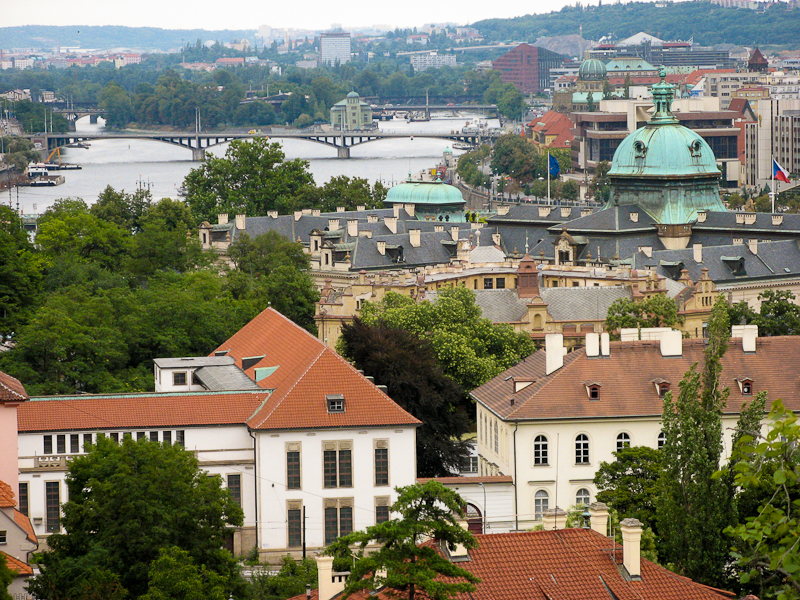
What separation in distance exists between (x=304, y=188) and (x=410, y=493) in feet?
373

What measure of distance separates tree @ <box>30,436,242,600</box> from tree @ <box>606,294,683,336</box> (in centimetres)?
4072

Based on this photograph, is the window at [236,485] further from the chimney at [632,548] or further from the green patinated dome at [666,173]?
the green patinated dome at [666,173]

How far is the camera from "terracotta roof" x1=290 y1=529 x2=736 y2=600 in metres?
40.4

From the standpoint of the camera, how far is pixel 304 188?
150 metres

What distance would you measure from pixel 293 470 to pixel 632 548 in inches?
835

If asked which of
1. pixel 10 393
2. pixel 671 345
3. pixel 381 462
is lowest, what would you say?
pixel 381 462

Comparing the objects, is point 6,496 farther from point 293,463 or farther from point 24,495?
point 293,463

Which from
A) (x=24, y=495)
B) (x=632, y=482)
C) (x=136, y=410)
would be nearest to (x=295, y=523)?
(x=136, y=410)

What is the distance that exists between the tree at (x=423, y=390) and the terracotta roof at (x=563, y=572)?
25638mm

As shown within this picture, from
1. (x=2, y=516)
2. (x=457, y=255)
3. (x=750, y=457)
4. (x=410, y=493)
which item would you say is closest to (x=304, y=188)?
(x=457, y=255)

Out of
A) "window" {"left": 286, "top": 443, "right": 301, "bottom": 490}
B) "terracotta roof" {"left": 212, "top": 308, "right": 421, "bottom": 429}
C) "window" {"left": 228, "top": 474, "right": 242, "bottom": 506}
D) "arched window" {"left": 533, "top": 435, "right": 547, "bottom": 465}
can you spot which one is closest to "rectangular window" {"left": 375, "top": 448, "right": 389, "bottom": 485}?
"terracotta roof" {"left": 212, "top": 308, "right": 421, "bottom": 429}

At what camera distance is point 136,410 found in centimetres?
6175

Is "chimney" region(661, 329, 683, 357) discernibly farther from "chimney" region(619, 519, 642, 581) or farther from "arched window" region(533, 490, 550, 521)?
"chimney" region(619, 519, 642, 581)

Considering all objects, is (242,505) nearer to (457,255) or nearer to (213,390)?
(213,390)
